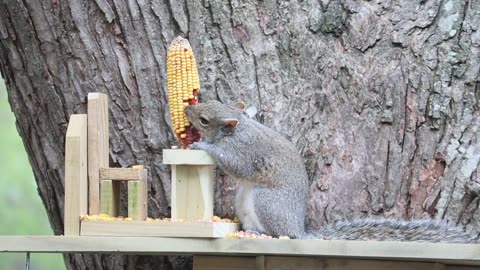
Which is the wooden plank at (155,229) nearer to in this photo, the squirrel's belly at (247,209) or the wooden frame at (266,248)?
Result: the wooden frame at (266,248)

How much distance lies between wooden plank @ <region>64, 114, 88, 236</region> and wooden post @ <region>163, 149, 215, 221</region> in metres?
0.24

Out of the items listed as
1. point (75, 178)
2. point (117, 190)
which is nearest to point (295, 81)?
point (117, 190)

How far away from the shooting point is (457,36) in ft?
11.7

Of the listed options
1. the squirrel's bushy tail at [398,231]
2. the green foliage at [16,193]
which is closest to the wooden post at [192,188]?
the squirrel's bushy tail at [398,231]

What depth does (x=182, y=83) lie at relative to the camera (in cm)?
314

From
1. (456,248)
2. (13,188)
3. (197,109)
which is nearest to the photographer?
(456,248)

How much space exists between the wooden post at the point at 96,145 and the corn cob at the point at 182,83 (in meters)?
0.21

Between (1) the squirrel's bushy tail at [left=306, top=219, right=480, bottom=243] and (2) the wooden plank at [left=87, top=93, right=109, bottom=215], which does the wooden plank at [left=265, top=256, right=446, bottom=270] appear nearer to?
(1) the squirrel's bushy tail at [left=306, top=219, right=480, bottom=243]

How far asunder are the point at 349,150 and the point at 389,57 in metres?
0.32

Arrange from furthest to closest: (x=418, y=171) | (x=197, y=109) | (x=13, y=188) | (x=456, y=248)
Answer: (x=13, y=188)
(x=418, y=171)
(x=197, y=109)
(x=456, y=248)

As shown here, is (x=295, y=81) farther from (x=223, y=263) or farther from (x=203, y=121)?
(x=223, y=263)

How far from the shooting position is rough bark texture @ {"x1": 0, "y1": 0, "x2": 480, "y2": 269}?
3477 millimetres

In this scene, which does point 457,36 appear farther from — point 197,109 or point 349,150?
point 197,109

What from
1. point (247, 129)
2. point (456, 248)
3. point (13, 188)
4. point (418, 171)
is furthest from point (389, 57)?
point (13, 188)
